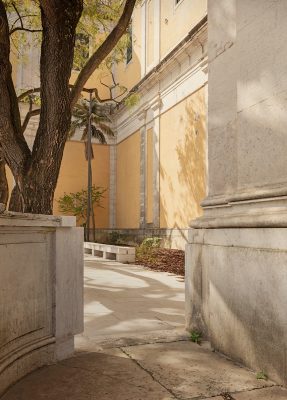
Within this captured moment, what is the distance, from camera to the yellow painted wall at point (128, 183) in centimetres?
2121

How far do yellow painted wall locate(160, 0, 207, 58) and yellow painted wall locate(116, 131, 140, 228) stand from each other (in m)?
5.03

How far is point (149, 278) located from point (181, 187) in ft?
22.8

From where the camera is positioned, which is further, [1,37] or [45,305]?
[1,37]

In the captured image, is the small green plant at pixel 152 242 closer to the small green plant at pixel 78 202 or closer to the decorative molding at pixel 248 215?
the small green plant at pixel 78 202

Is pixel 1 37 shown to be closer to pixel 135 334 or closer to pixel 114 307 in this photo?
pixel 114 307

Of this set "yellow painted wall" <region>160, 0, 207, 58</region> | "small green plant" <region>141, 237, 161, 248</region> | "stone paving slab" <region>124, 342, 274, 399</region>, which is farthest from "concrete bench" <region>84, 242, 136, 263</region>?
"stone paving slab" <region>124, 342, 274, 399</region>

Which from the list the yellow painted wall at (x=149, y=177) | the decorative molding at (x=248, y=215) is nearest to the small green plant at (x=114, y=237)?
the yellow painted wall at (x=149, y=177)

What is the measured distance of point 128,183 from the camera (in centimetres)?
2267

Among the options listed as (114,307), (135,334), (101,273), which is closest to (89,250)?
(101,273)

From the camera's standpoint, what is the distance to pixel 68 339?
11.5 ft

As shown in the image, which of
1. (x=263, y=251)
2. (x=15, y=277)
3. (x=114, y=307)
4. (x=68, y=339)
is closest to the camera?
(x=15, y=277)

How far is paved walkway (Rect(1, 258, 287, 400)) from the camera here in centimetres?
274

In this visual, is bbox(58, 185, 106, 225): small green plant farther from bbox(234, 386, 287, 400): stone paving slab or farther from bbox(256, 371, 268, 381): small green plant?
bbox(234, 386, 287, 400): stone paving slab

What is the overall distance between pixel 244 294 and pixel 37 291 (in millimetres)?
1617
